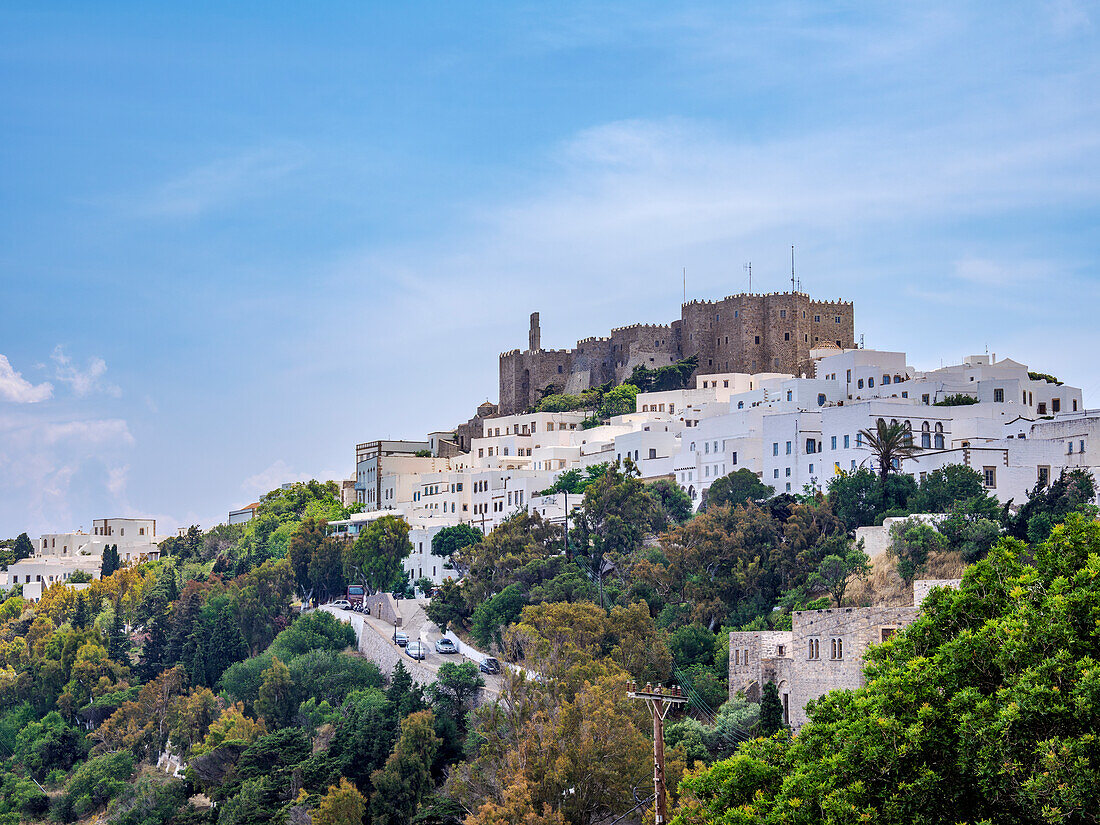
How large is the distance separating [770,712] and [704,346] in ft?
187

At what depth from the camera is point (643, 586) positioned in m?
51.1

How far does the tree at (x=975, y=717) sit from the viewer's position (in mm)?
19203

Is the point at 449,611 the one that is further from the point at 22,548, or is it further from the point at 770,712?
the point at 22,548

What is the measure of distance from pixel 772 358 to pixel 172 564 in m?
41.3

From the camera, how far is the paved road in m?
56.3

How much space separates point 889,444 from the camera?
52.2 metres

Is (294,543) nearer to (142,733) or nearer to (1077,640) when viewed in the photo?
(142,733)

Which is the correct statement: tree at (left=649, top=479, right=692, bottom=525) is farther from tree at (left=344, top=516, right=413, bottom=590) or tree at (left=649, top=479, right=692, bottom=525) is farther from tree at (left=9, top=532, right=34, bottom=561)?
tree at (left=9, top=532, right=34, bottom=561)

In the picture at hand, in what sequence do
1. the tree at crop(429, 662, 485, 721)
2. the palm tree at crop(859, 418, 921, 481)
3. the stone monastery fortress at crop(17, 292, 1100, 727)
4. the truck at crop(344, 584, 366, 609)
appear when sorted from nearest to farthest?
the stone monastery fortress at crop(17, 292, 1100, 727) → the tree at crop(429, 662, 485, 721) → the palm tree at crop(859, 418, 921, 481) → the truck at crop(344, 584, 366, 609)

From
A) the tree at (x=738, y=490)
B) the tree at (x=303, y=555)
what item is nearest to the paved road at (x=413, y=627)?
the tree at (x=303, y=555)

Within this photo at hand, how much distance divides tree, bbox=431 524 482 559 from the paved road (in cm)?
306

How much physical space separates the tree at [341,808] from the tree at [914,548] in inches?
728

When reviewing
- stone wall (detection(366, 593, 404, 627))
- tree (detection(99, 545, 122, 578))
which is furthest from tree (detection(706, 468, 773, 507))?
tree (detection(99, 545, 122, 578))

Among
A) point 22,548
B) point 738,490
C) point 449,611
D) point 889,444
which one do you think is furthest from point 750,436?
point 22,548
